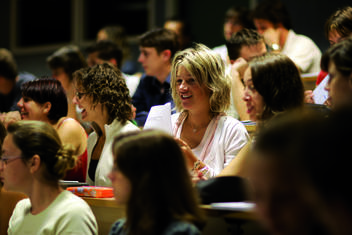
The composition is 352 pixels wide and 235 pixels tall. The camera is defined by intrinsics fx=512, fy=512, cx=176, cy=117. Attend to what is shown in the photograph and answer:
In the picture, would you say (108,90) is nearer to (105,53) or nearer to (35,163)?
(35,163)

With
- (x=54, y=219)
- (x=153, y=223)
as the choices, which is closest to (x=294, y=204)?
(x=153, y=223)

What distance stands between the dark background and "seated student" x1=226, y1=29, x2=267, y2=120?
6.03 feet

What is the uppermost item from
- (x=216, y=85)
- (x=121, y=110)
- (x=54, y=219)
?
(x=216, y=85)

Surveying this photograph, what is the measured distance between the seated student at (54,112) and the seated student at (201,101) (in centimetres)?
62

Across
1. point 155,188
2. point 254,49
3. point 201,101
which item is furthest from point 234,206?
point 254,49

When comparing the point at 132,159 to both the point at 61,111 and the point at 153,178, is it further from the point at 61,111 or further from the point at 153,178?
the point at 61,111

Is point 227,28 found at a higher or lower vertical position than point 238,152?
higher

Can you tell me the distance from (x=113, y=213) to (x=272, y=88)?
83 cm

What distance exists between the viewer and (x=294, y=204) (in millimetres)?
912

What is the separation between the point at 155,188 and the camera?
144cm

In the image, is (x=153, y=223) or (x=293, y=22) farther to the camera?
(x=293, y=22)

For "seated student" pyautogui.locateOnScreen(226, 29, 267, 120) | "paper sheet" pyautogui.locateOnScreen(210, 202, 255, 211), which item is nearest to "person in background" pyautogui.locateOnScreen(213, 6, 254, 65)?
"seated student" pyautogui.locateOnScreen(226, 29, 267, 120)

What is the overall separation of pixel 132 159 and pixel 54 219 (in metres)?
0.56

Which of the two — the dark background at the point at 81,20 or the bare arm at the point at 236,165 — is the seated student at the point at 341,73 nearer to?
the bare arm at the point at 236,165
